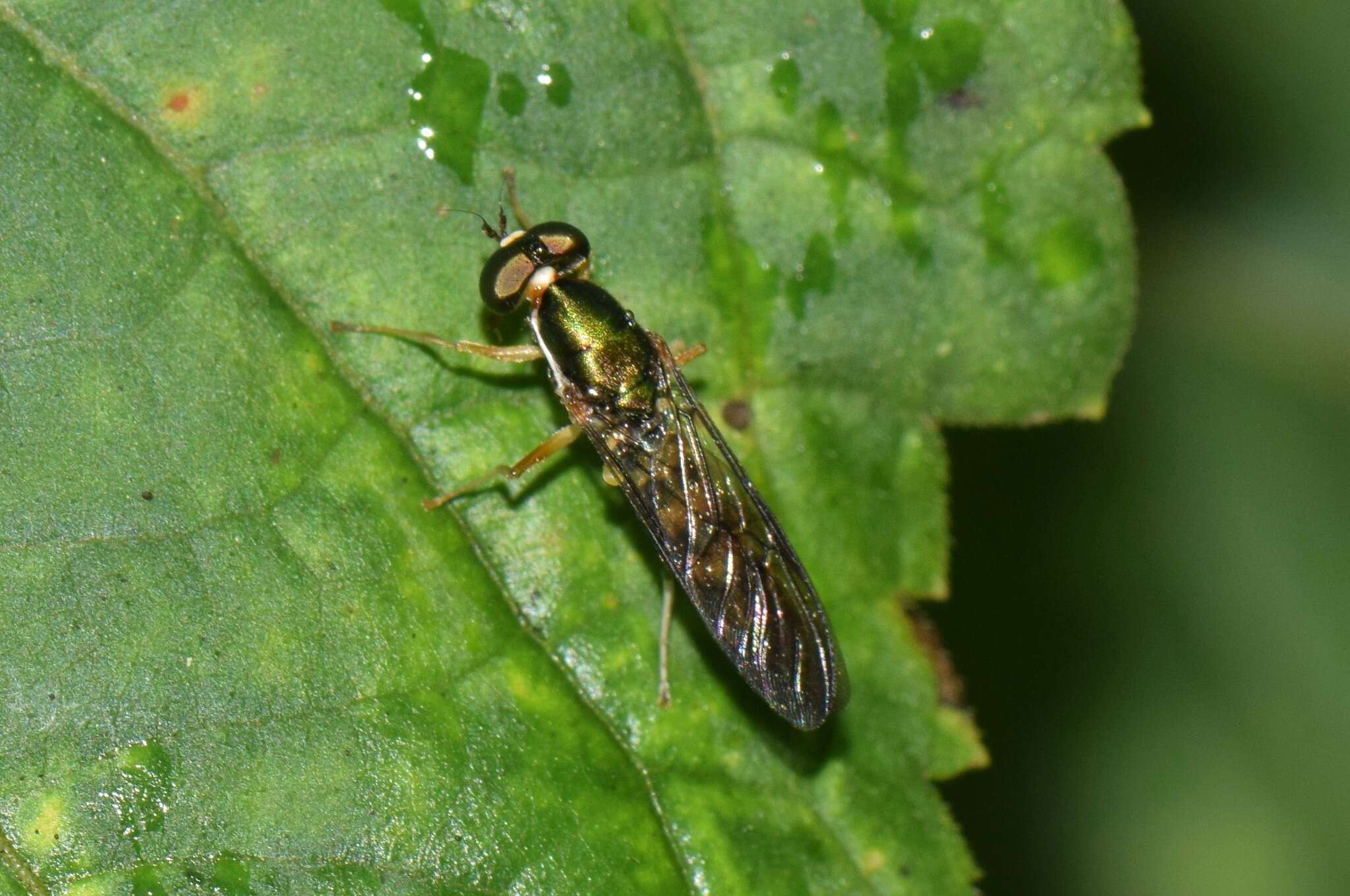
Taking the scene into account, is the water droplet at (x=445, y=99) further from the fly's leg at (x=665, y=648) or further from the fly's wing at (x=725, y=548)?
the fly's leg at (x=665, y=648)

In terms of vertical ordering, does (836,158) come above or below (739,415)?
above

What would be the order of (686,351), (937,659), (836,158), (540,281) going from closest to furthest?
(540,281) → (686,351) → (836,158) → (937,659)

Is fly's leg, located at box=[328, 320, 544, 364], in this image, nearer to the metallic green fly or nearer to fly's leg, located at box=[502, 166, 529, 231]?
the metallic green fly

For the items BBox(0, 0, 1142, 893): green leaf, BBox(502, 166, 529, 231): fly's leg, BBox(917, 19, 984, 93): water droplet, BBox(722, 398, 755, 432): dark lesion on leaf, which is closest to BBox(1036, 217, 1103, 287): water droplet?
BBox(0, 0, 1142, 893): green leaf

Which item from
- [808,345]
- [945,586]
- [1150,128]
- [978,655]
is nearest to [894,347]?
[808,345]

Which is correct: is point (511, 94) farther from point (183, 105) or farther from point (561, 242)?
point (183, 105)

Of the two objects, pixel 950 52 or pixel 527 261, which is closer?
pixel 527 261

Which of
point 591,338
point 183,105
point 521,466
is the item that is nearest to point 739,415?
point 591,338
